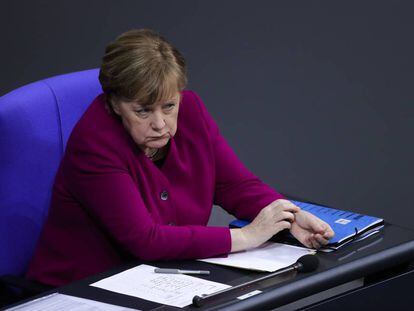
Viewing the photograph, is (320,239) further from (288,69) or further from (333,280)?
(288,69)

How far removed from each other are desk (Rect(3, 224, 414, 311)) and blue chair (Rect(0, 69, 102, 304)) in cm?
39

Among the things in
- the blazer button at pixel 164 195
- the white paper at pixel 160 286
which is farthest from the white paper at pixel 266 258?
the blazer button at pixel 164 195

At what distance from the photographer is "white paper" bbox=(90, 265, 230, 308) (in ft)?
6.87

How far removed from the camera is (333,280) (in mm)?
2219

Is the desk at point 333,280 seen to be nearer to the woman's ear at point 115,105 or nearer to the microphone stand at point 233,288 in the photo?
the microphone stand at point 233,288

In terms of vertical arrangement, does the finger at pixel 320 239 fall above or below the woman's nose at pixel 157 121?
below

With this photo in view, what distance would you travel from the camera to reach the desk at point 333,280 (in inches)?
82.5

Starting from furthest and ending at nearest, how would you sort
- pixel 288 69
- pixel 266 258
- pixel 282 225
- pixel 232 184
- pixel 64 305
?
pixel 288 69
pixel 232 184
pixel 282 225
pixel 266 258
pixel 64 305

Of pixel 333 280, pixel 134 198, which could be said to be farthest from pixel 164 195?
pixel 333 280

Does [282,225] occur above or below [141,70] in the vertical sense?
below

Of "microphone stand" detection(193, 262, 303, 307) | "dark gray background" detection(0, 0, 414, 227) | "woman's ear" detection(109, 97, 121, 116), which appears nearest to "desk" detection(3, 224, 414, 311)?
"microphone stand" detection(193, 262, 303, 307)

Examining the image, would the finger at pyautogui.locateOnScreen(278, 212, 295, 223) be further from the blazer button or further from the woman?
the blazer button

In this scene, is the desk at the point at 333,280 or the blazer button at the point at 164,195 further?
the blazer button at the point at 164,195

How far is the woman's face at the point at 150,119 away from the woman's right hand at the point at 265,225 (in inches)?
11.5
